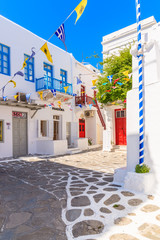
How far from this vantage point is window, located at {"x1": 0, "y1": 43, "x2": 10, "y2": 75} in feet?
34.2

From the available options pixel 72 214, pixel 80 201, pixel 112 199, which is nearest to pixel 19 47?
pixel 80 201

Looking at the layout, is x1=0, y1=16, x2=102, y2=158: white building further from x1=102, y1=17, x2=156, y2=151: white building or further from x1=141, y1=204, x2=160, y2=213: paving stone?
x1=141, y1=204, x2=160, y2=213: paving stone

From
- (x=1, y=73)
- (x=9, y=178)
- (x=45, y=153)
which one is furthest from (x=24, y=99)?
(x=9, y=178)

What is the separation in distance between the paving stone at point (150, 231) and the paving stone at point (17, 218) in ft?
6.28

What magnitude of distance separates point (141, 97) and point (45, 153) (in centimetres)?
885

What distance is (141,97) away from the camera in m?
4.35

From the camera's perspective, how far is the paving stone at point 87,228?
2667mm

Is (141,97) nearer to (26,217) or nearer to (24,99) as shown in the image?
(26,217)

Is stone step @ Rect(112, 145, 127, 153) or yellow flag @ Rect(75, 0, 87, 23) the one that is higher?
yellow flag @ Rect(75, 0, 87, 23)

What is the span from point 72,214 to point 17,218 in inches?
38.6

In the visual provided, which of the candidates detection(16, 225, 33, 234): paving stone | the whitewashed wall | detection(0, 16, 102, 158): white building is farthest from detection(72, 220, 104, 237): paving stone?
the whitewashed wall

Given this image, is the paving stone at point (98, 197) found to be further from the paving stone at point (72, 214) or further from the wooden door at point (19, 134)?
the wooden door at point (19, 134)

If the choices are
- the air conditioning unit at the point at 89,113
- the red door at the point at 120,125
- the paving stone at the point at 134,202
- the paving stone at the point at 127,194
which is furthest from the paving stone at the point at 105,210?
the air conditioning unit at the point at 89,113

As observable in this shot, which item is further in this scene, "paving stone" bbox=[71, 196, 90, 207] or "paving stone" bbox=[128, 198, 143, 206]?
"paving stone" bbox=[71, 196, 90, 207]
